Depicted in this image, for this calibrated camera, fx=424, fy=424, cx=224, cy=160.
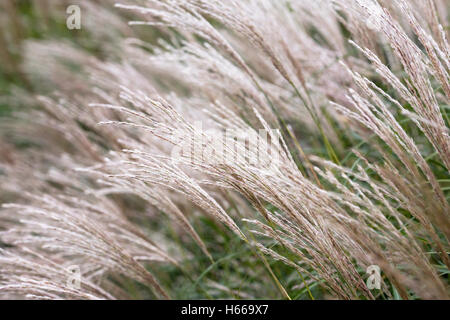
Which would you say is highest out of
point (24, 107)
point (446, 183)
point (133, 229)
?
point (446, 183)

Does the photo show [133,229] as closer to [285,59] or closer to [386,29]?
[285,59]

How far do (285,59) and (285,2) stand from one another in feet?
2.50

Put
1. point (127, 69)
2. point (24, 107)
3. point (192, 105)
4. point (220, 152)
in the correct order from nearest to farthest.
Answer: point (220, 152) → point (192, 105) → point (127, 69) → point (24, 107)

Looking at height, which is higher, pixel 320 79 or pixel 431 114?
pixel 431 114

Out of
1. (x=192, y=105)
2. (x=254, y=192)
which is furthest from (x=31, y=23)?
(x=254, y=192)

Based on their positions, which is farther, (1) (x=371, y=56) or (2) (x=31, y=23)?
(2) (x=31, y=23)

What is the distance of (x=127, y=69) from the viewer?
84.8 inches

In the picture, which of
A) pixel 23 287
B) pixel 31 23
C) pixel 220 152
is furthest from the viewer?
pixel 31 23

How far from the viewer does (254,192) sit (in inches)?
39.5

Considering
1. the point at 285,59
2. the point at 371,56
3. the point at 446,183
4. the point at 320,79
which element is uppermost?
the point at 371,56

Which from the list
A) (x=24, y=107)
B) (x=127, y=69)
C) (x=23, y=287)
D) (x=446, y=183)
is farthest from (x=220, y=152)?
(x=24, y=107)

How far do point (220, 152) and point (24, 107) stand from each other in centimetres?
254

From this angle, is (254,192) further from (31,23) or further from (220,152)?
(31,23)

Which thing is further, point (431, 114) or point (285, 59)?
point (285, 59)
